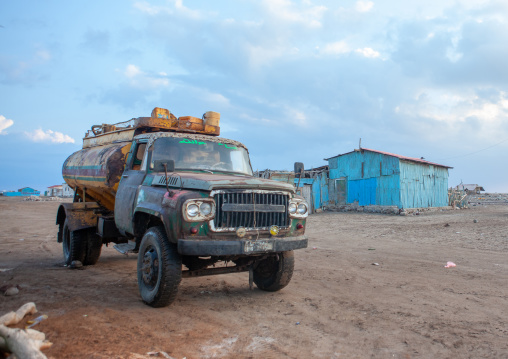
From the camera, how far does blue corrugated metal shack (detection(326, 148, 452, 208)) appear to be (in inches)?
964

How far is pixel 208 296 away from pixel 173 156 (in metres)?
2.22

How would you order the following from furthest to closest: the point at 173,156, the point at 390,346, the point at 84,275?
the point at 84,275 < the point at 173,156 < the point at 390,346

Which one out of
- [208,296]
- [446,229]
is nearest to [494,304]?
[208,296]

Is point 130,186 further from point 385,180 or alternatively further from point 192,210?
point 385,180

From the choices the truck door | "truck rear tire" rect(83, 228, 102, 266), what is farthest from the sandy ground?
the truck door

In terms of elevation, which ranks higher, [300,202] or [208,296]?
[300,202]

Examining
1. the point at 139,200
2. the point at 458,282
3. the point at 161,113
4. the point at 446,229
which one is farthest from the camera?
the point at 446,229

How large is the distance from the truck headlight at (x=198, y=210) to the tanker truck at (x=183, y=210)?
12 mm

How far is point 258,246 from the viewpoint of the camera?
15.6ft

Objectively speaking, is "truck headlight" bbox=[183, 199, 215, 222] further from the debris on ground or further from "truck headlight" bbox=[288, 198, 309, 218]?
the debris on ground

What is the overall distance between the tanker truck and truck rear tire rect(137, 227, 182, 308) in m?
0.01

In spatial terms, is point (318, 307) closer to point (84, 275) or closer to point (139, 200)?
point (139, 200)

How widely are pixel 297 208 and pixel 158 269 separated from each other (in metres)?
2.06

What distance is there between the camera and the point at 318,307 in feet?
16.7
